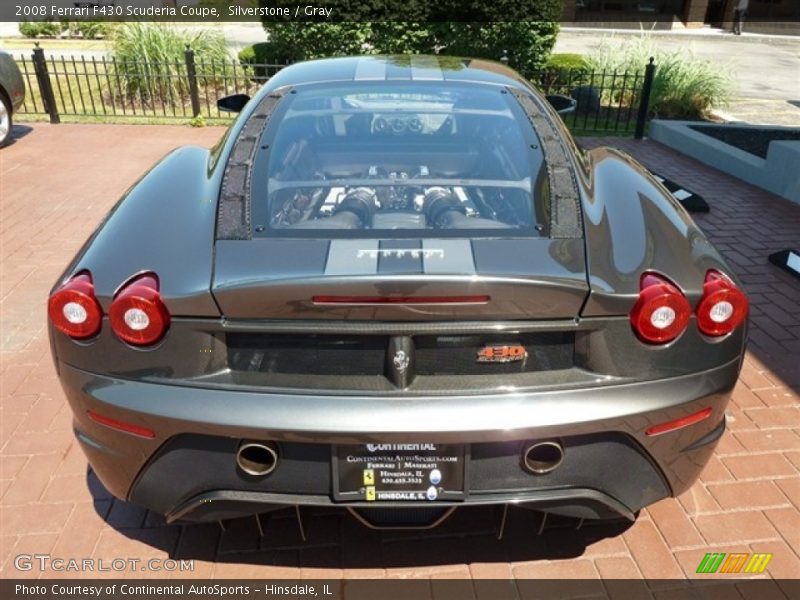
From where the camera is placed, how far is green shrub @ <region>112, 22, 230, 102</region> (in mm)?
10383

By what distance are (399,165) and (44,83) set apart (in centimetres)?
883

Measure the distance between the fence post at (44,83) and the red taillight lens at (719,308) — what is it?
32.6ft

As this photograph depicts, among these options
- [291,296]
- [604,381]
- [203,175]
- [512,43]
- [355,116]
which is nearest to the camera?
[291,296]

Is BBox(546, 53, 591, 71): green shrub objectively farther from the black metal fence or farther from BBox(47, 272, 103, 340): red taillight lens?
BBox(47, 272, 103, 340): red taillight lens

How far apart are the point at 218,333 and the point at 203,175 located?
0.89 meters

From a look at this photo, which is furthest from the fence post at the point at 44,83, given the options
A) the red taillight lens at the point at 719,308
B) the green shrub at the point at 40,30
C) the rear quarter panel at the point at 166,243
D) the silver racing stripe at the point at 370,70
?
the green shrub at the point at 40,30

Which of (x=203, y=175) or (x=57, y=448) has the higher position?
(x=203, y=175)

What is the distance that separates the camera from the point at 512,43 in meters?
A: 10.9

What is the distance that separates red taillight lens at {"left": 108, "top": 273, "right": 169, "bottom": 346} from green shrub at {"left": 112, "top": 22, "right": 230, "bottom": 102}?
29.7 feet

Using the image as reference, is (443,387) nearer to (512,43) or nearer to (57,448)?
(57,448)

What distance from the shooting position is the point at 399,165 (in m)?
2.58

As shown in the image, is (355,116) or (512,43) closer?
(355,116)
